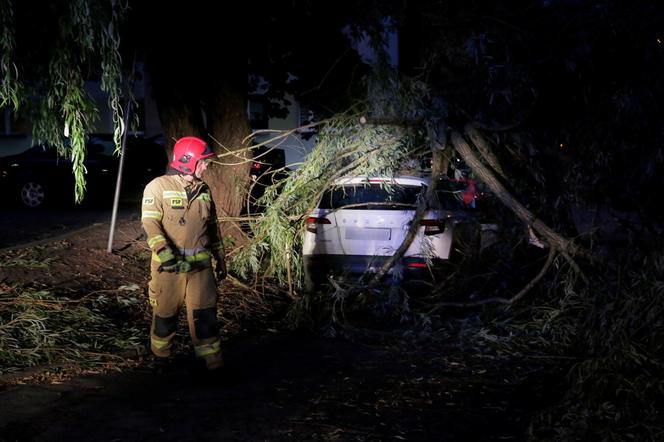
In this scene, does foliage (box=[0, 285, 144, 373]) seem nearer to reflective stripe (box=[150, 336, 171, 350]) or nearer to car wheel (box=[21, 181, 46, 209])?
reflective stripe (box=[150, 336, 171, 350])

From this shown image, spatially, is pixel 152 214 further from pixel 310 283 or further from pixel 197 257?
pixel 310 283

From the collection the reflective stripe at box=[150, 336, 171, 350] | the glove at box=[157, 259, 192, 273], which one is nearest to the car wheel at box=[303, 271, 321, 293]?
the reflective stripe at box=[150, 336, 171, 350]

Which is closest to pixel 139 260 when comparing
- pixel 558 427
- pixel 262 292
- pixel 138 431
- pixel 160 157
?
pixel 262 292

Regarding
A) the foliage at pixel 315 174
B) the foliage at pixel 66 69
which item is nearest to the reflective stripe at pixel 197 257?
the foliage at pixel 66 69

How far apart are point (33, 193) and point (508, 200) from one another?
1301cm

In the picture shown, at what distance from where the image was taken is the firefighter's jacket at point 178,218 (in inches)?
253

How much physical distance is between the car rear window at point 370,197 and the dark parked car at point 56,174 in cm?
973

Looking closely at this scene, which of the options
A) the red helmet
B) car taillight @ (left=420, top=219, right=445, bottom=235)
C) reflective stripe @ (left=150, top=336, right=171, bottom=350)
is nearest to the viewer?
the red helmet

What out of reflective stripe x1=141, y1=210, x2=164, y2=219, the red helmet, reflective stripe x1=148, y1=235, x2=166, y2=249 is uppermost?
the red helmet

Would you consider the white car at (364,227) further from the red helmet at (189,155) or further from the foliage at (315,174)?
the red helmet at (189,155)

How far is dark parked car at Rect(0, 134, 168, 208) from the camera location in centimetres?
1862

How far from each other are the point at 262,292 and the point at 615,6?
4.55m

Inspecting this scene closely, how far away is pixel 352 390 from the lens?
640 centimetres

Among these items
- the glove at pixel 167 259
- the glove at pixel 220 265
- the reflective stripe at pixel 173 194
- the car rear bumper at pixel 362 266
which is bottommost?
the car rear bumper at pixel 362 266
